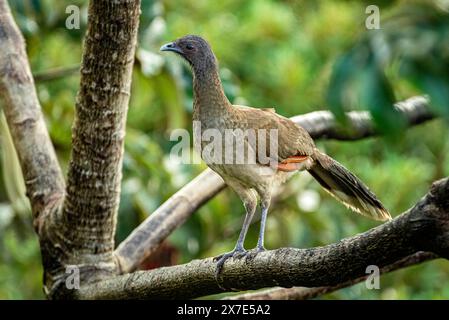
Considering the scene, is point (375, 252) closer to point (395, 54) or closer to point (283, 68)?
point (395, 54)

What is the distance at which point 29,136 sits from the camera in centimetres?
323

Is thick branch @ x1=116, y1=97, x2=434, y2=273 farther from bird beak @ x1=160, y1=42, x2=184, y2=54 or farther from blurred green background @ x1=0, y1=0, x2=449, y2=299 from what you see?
bird beak @ x1=160, y1=42, x2=184, y2=54

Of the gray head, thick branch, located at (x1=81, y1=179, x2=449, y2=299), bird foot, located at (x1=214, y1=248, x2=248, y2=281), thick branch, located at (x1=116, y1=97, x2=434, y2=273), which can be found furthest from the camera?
thick branch, located at (x1=116, y1=97, x2=434, y2=273)

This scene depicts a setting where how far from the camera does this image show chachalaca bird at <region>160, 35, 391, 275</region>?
2.94 m

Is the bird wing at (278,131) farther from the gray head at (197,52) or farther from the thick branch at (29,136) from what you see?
the thick branch at (29,136)

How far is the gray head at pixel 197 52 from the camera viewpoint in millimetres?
3066

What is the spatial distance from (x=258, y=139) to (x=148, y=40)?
1.26 meters

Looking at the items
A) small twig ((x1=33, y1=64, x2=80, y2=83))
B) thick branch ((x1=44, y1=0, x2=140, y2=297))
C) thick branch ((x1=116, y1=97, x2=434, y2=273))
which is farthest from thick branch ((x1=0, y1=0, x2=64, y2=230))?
small twig ((x1=33, y1=64, x2=80, y2=83))

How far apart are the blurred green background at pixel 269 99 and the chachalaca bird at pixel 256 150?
0.55 metres

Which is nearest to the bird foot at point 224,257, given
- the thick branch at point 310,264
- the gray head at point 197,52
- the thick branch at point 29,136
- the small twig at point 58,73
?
the thick branch at point 310,264

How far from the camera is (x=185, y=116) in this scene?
13.4ft

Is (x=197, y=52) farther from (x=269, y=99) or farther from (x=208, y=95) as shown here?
(x=269, y=99)
